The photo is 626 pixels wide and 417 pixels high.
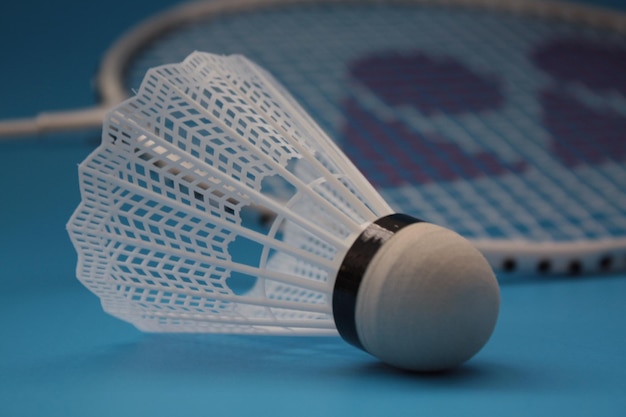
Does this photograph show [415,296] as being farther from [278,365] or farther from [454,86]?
[454,86]

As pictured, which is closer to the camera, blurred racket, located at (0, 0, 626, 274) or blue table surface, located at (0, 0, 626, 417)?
blue table surface, located at (0, 0, 626, 417)

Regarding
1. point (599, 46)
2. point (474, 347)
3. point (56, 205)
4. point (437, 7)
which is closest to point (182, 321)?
point (474, 347)

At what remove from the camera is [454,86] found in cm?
226

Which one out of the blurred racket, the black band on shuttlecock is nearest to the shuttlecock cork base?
the black band on shuttlecock

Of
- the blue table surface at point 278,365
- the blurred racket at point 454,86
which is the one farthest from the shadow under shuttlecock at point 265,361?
the blurred racket at point 454,86

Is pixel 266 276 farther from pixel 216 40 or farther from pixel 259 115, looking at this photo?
pixel 216 40

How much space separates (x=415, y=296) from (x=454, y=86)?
1305 millimetres

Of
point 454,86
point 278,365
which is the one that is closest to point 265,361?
point 278,365

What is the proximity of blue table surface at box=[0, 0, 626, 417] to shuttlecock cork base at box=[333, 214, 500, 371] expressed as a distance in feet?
0.16

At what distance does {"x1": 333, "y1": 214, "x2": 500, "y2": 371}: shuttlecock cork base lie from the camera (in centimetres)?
102

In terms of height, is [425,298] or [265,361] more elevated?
[425,298]

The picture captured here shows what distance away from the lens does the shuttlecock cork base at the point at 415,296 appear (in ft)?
3.33

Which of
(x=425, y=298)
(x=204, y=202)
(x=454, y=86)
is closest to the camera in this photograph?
(x=425, y=298)

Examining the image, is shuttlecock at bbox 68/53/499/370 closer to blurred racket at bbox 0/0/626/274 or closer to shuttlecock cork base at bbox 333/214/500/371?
shuttlecock cork base at bbox 333/214/500/371
